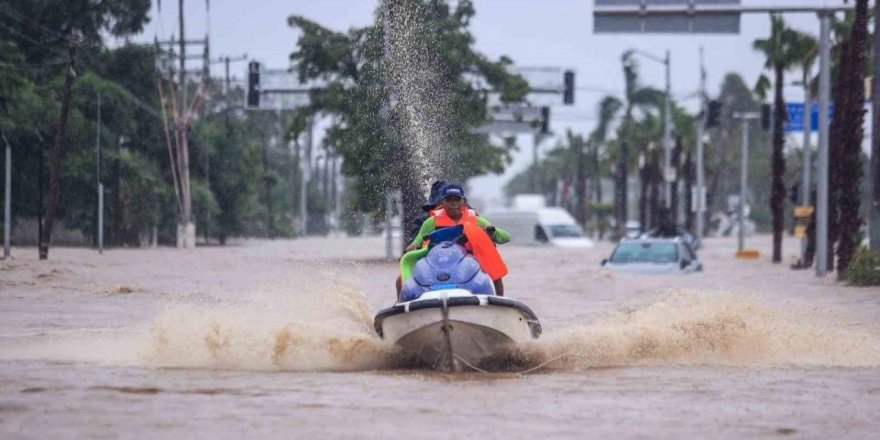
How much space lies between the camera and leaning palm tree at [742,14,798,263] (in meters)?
45.1

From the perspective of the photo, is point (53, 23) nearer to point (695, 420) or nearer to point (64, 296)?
point (64, 296)

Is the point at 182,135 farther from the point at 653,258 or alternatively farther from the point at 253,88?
the point at 653,258

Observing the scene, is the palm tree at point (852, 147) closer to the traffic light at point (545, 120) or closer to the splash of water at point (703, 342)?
the splash of water at point (703, 342)

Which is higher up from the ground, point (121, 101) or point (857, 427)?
point (121, 101)

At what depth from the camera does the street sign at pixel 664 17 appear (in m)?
25.9

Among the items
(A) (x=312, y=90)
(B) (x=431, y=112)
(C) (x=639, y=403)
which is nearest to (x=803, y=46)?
(A) (x=312, y=90)

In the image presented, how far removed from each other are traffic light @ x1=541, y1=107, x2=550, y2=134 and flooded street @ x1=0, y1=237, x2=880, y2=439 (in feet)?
97.3

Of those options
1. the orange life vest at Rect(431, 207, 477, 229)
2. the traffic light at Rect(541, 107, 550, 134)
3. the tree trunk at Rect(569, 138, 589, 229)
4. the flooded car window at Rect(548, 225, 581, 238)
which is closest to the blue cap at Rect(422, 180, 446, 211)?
the orange life vest at Rect(431, 207, 477, 229)

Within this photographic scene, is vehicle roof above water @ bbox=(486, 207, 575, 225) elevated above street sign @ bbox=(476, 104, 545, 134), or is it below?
below

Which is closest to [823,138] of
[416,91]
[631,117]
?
[416,91]

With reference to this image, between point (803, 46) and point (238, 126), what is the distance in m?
30.9

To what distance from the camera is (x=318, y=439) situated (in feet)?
29.6

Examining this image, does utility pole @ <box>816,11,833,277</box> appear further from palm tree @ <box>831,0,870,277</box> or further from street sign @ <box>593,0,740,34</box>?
street sign @ <box>593,0,740,34</box>

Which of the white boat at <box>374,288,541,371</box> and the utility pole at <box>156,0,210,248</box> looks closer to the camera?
the white boat at <box>374,288,541,371</box>
